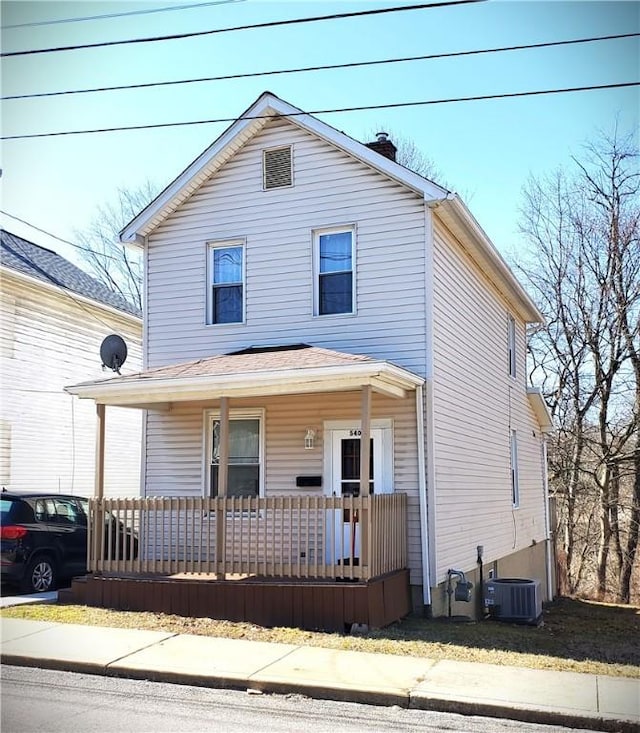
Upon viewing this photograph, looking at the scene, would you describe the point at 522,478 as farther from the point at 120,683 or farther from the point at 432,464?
the point at 120,683

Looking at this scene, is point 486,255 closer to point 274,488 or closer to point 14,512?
point 274,488

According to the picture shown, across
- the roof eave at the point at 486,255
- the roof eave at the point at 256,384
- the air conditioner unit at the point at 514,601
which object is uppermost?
the roof eave at the point at 486,255

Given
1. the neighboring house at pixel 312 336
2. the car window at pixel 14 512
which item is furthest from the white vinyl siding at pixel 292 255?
the car window at pixel 14 512

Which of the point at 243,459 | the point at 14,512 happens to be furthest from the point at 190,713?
the point at 14,512

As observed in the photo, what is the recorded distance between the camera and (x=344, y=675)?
7.96m

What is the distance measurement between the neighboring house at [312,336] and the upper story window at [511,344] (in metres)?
3.71

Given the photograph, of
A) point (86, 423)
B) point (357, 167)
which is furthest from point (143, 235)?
point (86, 423)

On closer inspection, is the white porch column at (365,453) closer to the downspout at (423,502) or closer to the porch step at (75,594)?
the downspout at (423,502)

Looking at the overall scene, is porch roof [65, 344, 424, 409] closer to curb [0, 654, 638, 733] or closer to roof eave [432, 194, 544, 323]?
roof eave [432, 194, 544, 323]

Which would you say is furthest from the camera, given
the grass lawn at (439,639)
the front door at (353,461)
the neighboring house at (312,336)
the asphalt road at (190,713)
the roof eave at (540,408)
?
the roof eave at (540,408)

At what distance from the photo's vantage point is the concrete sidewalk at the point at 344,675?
7052 millimetres

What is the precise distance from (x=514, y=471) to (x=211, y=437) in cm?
827

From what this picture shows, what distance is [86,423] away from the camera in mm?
20703

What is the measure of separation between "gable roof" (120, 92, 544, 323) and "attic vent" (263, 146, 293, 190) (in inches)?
18.4
